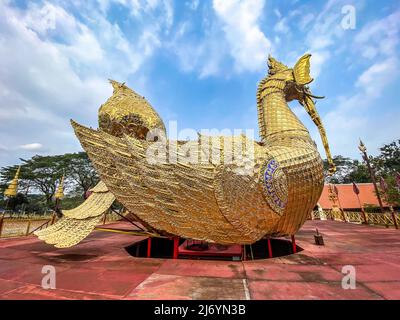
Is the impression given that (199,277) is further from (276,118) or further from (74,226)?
(276,118)

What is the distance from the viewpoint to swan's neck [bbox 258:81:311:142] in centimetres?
569

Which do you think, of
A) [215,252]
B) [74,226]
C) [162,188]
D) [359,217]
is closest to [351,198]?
[359,217]

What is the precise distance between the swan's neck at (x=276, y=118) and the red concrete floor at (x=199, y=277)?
302 centimetres

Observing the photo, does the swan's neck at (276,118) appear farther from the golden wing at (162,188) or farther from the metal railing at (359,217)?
the metal railing at (359,217)

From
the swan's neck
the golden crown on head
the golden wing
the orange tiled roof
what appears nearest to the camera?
the golden wing

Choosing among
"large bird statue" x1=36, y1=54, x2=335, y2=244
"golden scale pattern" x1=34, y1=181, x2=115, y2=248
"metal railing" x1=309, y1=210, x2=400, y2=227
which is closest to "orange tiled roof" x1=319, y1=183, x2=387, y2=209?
"metal railing" x1=309, y1=210, x2=400, y2=227

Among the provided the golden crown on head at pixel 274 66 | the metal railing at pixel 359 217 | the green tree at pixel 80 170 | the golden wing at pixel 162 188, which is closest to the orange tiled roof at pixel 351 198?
the metal railing at pixel 359 217

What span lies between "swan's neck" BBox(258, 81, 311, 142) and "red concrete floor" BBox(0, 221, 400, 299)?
9.90 ft

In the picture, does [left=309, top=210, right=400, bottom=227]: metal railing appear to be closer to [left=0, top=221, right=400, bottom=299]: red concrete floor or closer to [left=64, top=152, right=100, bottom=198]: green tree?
[left=0, top=221, right=400, bottom=299]: red concrete floor

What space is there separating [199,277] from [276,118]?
4413mm

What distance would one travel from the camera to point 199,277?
142 inches

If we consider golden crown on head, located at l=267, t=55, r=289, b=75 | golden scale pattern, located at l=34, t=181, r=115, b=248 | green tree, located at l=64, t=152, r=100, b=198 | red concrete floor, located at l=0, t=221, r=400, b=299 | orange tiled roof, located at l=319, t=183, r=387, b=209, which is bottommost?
red concrete floor, located at l=0, t=221, r=400, b=299

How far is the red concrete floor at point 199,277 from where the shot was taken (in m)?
2.96

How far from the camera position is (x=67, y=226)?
16.4 ft
